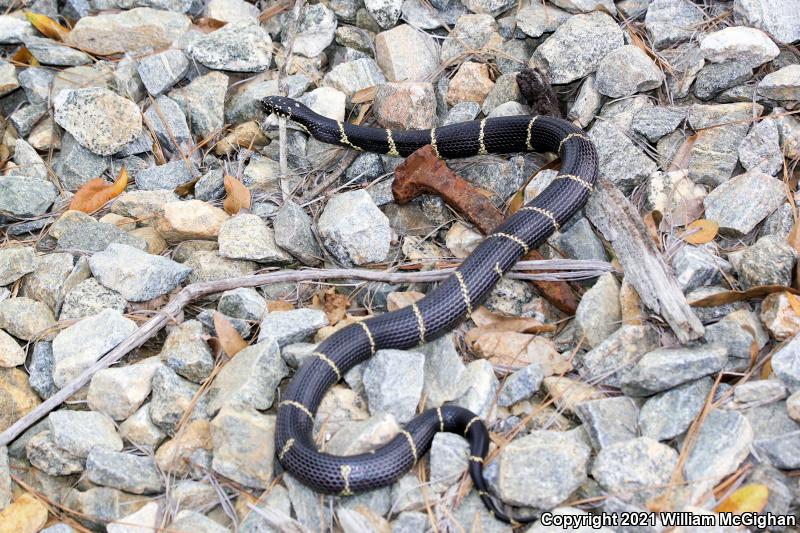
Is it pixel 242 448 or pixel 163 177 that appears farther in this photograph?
pixel 163 177

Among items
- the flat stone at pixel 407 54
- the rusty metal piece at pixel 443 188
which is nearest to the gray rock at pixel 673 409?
the rusty metal piece at pixel 443 188

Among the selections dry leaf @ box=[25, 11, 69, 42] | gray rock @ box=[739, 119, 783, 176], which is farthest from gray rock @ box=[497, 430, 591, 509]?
dry leaf @ box=[25, 11, 69, 42]

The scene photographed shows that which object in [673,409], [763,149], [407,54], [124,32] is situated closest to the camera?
[673,409]

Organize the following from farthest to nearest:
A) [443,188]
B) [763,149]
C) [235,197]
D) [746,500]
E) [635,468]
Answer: [235,197] < [443,188] < [763,149] < [635,468] < [746,500]

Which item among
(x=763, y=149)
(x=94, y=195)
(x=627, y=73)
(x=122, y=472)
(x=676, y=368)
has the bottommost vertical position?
(x=122, y=472)

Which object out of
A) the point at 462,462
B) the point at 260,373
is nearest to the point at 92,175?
the point at 260,373

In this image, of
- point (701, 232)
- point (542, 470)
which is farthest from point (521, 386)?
point (701, 232)

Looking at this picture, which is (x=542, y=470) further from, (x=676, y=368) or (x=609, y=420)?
(x=676, y=368)
